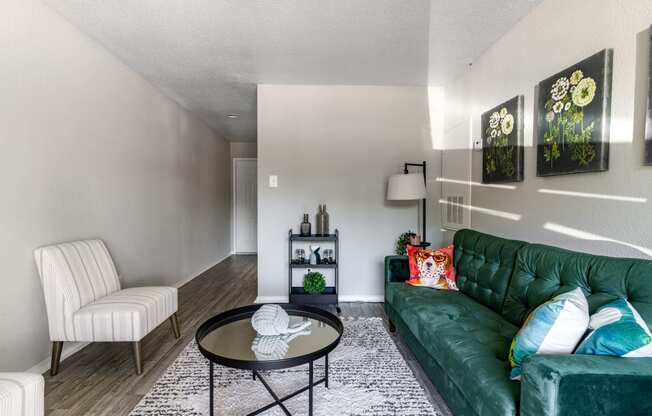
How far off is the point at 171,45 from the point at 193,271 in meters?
3.22

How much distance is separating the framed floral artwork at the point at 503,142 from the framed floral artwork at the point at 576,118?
0.74ft

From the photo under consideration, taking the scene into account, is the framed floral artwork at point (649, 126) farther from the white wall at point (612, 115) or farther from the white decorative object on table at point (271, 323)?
the white decorative object on table at point (271, 323)

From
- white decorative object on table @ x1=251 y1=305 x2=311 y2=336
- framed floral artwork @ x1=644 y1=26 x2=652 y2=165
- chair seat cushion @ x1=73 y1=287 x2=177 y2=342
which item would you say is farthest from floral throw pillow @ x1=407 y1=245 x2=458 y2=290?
chair seat cushion @ x1=73 y1=287 x2=177 y2=342

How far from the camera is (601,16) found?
68.9 inches

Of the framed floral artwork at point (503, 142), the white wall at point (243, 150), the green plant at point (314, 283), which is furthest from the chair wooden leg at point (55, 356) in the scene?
the white wall at point (243, 150)

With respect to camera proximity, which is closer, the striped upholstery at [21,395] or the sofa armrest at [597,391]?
the sofa armrest at [597,391]

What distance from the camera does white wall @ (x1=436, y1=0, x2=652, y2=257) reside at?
5.06 ft

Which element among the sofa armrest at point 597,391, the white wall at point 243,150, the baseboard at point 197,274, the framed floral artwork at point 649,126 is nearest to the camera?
the sofa armrest at point 597,391

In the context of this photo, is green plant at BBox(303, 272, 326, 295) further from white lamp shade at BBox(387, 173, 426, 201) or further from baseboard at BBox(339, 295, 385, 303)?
white lamp shade at BBox(387, 173, 426, 201)

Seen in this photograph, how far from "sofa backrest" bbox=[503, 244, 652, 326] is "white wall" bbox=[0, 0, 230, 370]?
115 inches

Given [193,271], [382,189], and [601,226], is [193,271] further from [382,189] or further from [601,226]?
[601,226]

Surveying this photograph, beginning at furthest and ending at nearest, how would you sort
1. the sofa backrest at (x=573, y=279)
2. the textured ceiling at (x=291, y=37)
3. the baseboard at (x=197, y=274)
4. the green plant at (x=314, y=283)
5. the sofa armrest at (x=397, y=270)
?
the baseboard at (x=197, y=274)
the green plant at (x=314, y=283)
the sofa armrest at (x=397, y=270)
the textured ceiling at (x=291, y=37)
the sofa backrest at (x=573, y=279)

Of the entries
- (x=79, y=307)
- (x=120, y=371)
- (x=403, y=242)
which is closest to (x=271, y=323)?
(x=120, y=371)

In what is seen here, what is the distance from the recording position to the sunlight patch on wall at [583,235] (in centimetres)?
152
